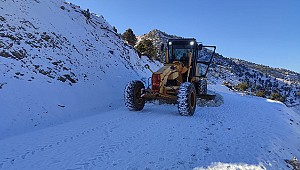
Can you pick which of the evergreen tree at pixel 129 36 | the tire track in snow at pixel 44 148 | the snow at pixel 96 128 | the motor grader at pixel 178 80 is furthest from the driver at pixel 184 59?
the evergreen tree at pixel 129 36

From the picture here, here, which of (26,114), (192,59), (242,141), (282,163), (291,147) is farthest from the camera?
(192,59)

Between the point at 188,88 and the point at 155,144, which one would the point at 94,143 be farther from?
the point at 188,88

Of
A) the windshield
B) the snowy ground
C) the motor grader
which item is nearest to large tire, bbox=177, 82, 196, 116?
the motor grader

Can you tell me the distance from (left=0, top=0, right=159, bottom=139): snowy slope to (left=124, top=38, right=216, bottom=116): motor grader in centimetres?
209

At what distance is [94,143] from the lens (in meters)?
7.49

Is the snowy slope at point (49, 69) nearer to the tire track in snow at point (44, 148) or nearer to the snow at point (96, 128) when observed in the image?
the snow at point (96, 128)

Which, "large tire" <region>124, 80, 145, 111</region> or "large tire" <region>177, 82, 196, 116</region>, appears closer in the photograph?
"large tire" <region>177, 82, 196, 116</region>

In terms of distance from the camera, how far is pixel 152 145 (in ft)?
24.2

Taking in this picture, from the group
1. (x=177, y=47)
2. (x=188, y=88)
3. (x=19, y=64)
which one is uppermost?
(x=177, y=47)

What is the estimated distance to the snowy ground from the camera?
620cm

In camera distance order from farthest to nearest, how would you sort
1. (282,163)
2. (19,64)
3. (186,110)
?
(19,64)
(186,110)
(282,163)

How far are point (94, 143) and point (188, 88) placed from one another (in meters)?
5.43

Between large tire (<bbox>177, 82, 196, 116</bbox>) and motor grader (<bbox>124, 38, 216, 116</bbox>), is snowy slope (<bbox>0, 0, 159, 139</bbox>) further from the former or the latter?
large tire (<bbox>177, 82, 196, 116</bbox>)

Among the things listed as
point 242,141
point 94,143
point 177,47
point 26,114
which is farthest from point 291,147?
point 26,114
